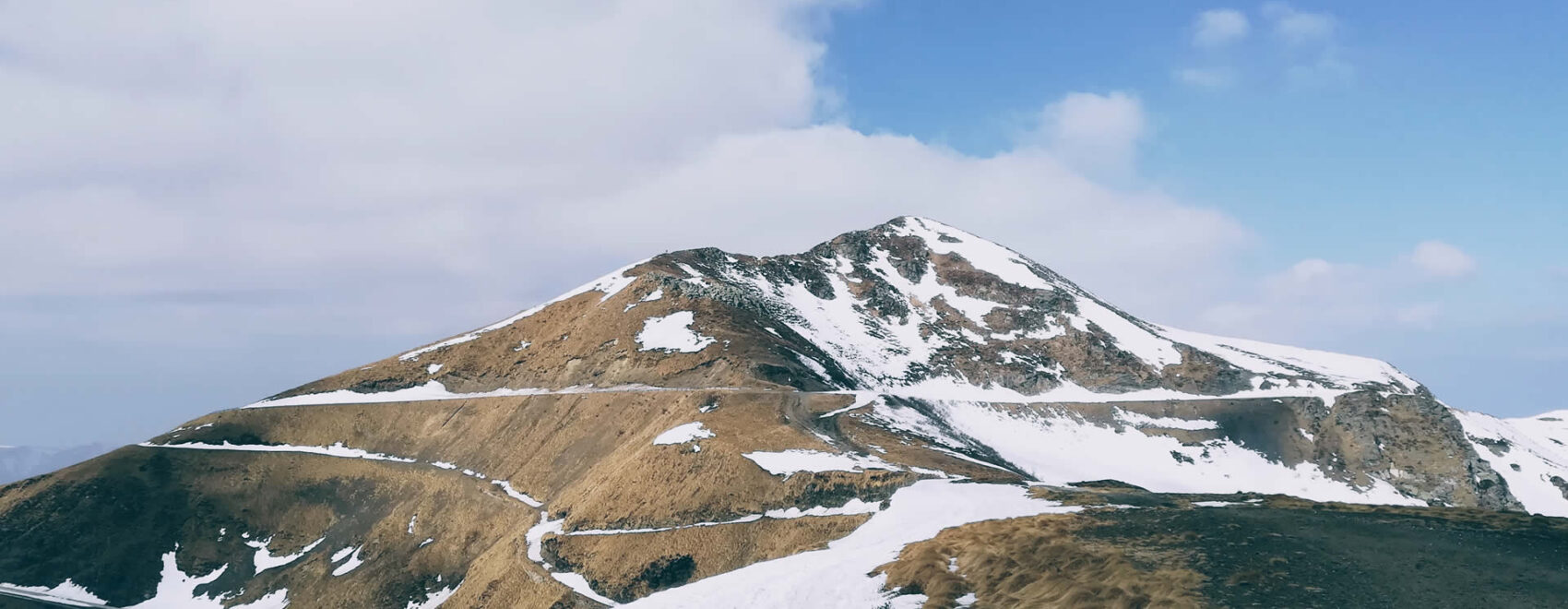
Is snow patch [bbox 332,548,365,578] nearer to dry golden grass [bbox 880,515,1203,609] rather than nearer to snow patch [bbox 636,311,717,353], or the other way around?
snow patch [bbox 636,311,717,353]

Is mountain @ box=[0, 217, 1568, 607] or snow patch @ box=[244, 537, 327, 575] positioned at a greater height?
mountain @ box=[0, 217, 1568, 607]

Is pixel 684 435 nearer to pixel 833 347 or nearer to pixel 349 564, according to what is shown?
pixel 349 564

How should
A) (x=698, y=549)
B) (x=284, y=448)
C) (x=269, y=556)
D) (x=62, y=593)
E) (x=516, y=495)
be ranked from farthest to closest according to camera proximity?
1. (x=284, y=448)
2. (x=269, y=556)
3. (x=516, y=495)
4. (x=62, y=593)
5. (x=698, y=549)

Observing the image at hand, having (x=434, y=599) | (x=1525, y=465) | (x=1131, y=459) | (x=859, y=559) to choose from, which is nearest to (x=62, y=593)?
(x=434, y=599)

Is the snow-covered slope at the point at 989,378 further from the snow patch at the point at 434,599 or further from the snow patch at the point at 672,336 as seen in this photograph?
the snow patch at the point at 434,599

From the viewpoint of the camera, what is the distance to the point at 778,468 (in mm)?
86250

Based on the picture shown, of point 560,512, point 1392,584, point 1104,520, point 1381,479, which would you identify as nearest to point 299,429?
point 560,512

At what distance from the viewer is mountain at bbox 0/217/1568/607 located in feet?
175

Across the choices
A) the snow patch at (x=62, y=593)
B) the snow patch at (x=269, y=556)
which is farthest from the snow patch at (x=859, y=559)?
the snow patch at (x=62, y=593)

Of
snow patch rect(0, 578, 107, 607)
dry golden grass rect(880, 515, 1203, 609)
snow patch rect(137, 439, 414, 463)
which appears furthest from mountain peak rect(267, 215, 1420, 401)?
dry golden grass rect(880, 515, 1203, 609)

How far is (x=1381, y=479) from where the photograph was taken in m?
139

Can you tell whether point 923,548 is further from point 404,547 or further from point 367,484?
point 367,484

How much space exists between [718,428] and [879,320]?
89.1m

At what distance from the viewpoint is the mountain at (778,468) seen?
53219 mm
